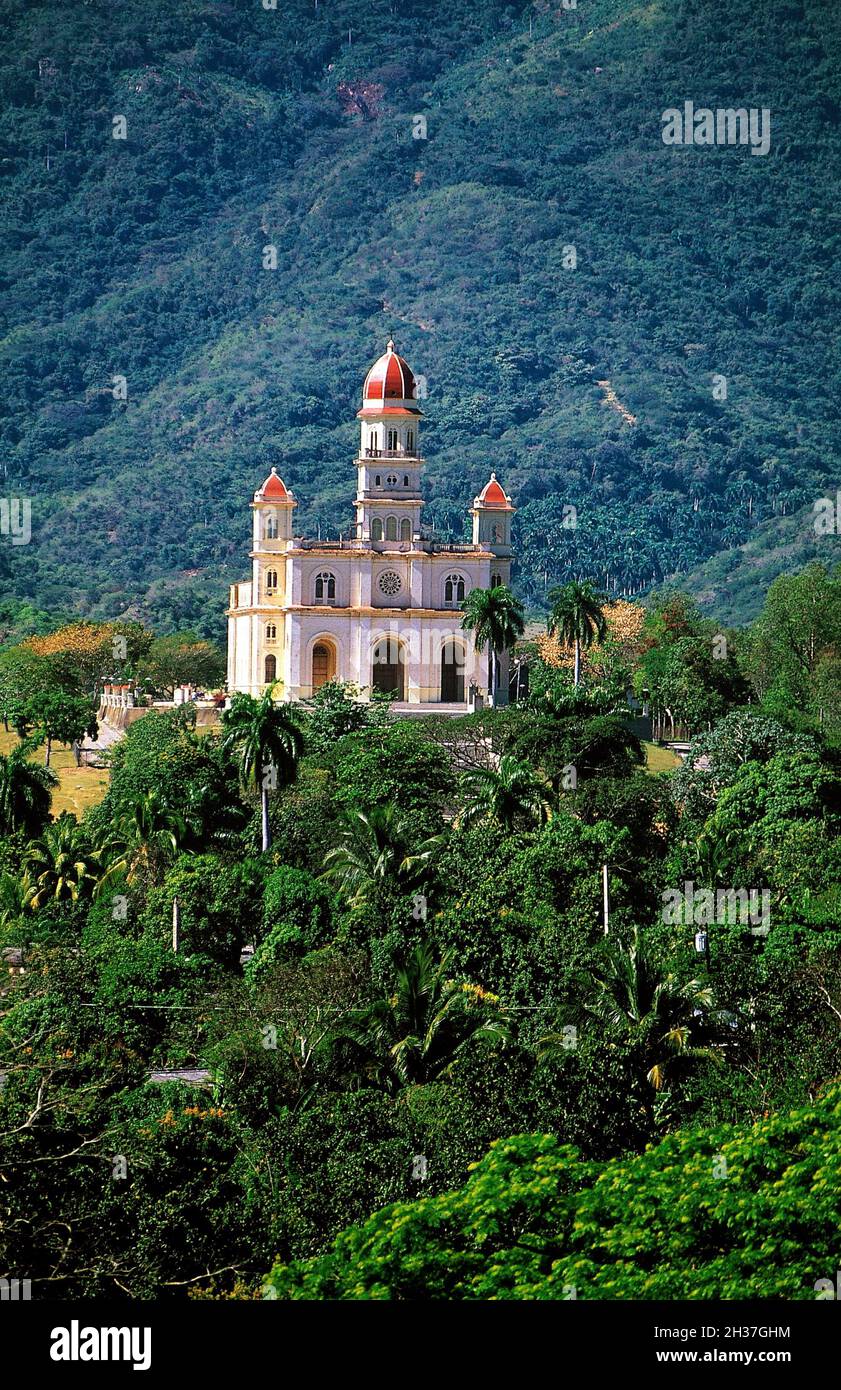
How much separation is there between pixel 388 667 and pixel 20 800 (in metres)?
29.8

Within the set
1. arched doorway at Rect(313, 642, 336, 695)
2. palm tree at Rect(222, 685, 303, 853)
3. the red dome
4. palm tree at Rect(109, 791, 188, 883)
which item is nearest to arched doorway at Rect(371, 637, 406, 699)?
arched doorway at Rect(313, 642, 336, 695)

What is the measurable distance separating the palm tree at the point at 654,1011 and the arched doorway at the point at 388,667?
44673 mm

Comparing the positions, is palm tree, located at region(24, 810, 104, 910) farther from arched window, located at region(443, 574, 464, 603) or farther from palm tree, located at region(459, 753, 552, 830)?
arched window, located at region(443, 574, 464, 603)

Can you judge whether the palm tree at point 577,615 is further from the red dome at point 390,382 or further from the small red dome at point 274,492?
the small red dome at point 274,492

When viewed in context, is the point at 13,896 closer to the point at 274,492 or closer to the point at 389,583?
the point at 389,583

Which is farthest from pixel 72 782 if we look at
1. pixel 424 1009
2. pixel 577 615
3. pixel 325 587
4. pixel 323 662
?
pixel 424 1009

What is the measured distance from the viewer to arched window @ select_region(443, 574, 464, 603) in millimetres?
95062

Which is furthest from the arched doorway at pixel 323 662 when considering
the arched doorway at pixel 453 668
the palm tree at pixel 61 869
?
the palm tree at pixel 61 869

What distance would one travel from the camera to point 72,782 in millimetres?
82250

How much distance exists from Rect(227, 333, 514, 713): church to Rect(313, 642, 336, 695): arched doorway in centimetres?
4

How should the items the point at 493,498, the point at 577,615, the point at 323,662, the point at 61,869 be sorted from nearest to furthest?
the point at 61,869
the point at 577,615
the point at 323,662
the point at 493,498

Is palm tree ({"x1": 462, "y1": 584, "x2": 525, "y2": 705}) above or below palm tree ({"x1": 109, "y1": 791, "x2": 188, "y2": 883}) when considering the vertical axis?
above

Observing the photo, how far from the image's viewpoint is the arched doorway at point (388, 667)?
93.8 meters

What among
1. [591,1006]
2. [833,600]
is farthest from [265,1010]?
[833,600]
